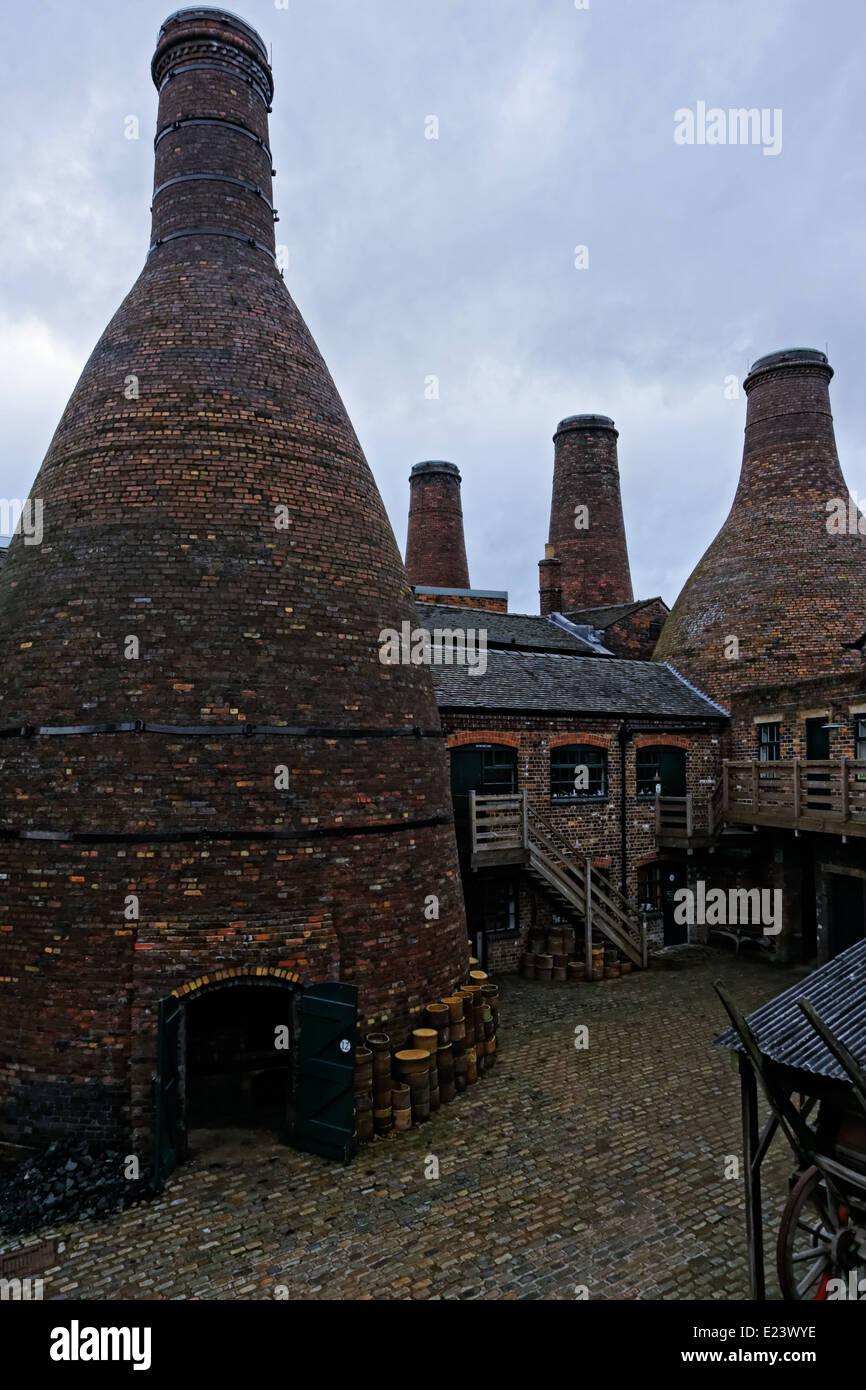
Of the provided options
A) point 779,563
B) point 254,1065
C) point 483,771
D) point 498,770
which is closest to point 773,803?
point 498,770

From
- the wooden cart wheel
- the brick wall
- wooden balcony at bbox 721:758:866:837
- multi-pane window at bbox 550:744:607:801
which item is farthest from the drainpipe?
the wooden cart wheel

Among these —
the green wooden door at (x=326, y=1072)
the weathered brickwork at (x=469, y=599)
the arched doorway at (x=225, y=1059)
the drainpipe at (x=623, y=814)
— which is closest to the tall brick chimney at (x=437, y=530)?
the weathered brickwork at (x=469, y=599)

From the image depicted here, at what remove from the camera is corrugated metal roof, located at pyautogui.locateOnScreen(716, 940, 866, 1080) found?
552cm

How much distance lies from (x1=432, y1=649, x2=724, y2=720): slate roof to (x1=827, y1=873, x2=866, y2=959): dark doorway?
4.98m

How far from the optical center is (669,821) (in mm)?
18000

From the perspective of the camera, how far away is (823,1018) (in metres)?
6.06

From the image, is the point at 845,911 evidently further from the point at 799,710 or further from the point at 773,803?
the point at 799,710

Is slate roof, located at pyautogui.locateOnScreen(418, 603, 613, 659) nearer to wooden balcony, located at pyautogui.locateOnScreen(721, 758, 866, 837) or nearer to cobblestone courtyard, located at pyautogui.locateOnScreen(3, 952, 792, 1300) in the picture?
wooden balcony, located at pyautogui.locateOnScreen(721, 758, 866, 837)

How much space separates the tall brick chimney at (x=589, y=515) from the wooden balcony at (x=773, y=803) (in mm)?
10702

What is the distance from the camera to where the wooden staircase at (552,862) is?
14.5 meters

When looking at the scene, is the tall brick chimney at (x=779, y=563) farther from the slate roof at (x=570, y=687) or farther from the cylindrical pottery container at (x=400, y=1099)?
the cylindrical pottery container at (x=400, y=1099)

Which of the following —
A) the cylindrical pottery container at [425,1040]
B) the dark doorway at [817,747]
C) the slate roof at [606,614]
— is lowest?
the cylindrical pottery container at [425,1040]

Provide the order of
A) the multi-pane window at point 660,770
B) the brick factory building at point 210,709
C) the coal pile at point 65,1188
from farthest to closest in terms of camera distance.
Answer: the multi-pane window at point 660,770
the brick factory building at point 210,709
the coal pile at point 65,1188
